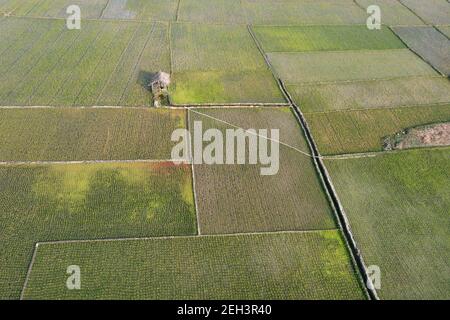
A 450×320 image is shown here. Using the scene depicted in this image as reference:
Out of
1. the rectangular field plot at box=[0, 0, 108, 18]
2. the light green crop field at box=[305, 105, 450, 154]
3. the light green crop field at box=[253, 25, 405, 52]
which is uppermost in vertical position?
the rectangular field plot at box=[0, 0, 108, 18]

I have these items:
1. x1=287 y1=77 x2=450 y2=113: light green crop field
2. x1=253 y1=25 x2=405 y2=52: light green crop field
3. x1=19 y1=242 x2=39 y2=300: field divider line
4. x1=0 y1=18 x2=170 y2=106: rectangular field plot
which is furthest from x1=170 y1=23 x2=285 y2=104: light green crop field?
x1=19 y1=242 x2=39 y2=300: field divider line

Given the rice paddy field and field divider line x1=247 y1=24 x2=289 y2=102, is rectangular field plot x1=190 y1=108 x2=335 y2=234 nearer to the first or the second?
the rice paddy field

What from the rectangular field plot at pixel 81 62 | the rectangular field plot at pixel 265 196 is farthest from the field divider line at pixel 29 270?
the rectangular field plot at pixel 81 62

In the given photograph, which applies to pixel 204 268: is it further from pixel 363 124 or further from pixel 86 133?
pixel 363 124

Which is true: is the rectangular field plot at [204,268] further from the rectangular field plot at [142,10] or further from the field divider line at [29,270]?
the rectangular field plot at [142,10]

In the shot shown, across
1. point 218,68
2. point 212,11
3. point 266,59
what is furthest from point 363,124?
point 212,11

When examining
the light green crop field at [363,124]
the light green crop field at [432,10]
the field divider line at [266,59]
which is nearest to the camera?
the light green crop field at [363,124]
